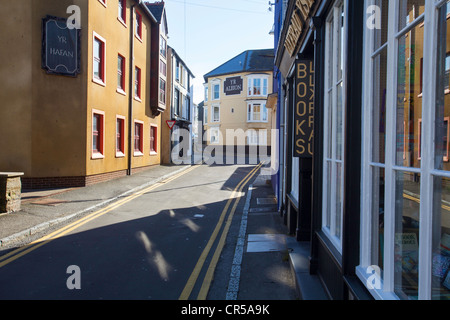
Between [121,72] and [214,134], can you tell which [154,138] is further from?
[214,134]

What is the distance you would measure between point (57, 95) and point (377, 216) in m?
13.3

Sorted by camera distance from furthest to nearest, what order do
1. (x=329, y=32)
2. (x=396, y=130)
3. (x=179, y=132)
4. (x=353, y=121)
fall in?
(x=179, y=132)
(x=329, y=32)
(x=353, y=121)
(x=396, y=130)

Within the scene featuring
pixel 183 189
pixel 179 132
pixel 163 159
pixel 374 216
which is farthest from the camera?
pixel 179 132

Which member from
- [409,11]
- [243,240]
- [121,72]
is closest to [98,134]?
[121,72]

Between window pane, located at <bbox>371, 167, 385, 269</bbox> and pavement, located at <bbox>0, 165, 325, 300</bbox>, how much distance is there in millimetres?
1307

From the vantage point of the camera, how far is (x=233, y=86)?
47.4 meters

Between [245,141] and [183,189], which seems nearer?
[183,189]

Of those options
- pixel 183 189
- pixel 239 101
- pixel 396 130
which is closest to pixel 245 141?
pixel 239 101

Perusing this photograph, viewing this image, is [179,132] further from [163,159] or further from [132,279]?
[132,279]

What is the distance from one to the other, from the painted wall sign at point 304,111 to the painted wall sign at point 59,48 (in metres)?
10.8

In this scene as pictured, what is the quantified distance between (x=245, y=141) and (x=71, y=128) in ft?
110

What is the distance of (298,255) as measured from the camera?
17.4ft

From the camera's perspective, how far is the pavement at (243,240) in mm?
4496

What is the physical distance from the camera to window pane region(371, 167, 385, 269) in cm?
262
